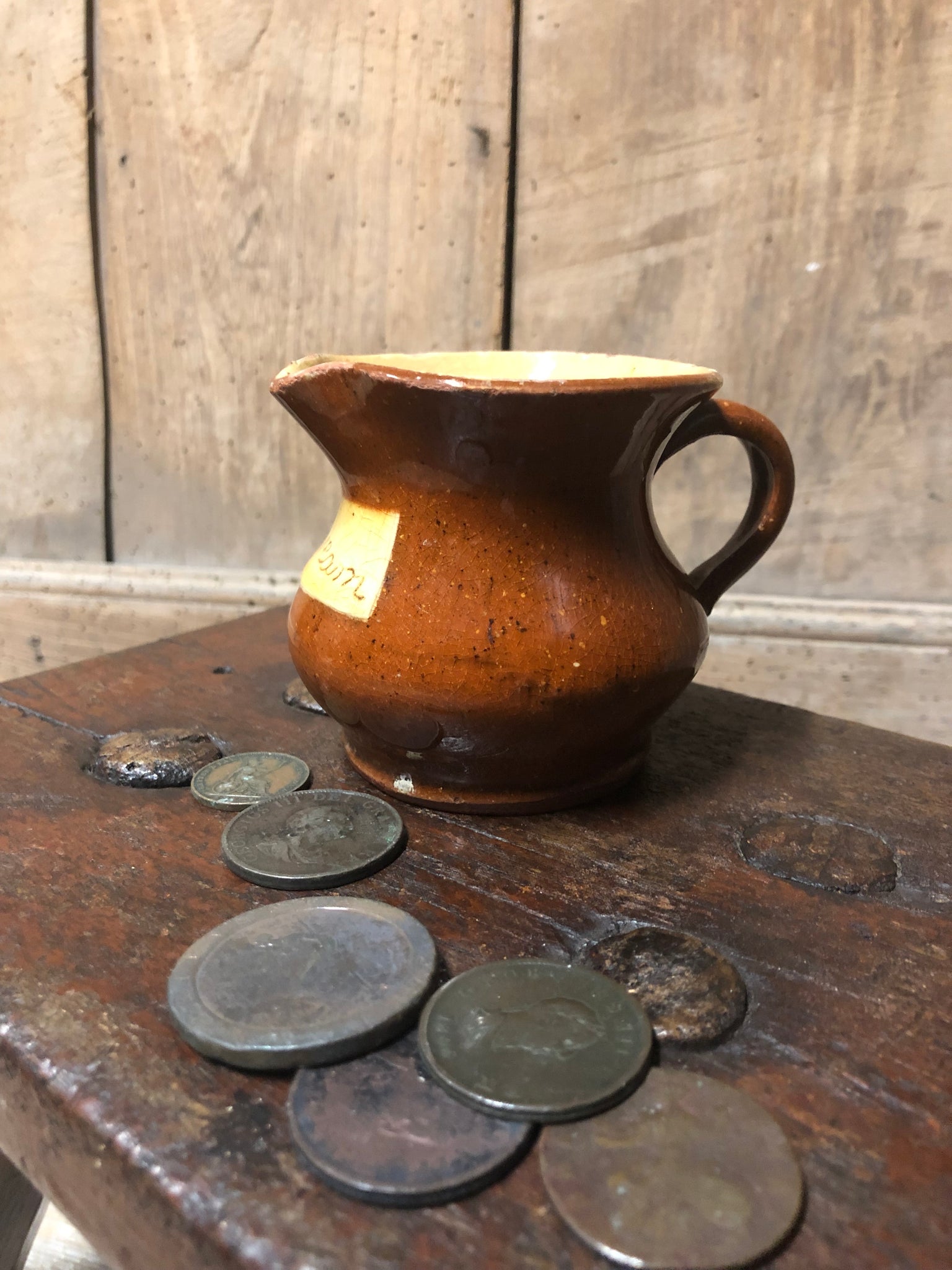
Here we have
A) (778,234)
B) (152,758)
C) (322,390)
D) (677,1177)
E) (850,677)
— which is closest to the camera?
(677,1177)

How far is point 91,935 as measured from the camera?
1.61 feet

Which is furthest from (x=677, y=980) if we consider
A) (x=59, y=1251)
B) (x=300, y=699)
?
(x=59, y=1251)

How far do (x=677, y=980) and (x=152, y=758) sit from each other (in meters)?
0.41

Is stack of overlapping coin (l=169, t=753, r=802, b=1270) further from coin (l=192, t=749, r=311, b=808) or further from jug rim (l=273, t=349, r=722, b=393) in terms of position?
Result: jug rim (l=273, t=349, r=722, b=393)

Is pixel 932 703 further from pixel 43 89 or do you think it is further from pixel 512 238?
pixel 43 89

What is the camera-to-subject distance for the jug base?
0.62 m

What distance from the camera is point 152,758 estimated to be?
67 centimetres

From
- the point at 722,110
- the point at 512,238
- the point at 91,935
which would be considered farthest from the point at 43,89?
the point at 91,935

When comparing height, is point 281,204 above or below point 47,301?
above

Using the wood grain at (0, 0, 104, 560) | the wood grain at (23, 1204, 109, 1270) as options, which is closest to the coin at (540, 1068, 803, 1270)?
the wood grain at (23, 1204, 109, 1270)

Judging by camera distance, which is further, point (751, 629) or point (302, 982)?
point (751, 629)

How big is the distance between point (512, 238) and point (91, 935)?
3.36ft

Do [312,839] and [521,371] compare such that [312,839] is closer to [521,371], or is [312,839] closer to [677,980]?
[677,980]

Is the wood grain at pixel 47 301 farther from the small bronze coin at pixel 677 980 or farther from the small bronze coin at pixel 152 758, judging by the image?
the small bronze coin at pixel 677 980
